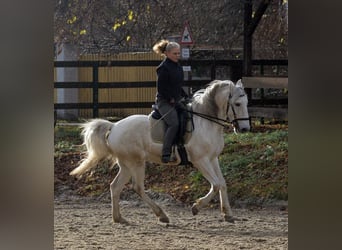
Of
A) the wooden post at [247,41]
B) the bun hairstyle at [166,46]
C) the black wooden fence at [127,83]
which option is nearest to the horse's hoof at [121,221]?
the bun hairstyle at [166,46]

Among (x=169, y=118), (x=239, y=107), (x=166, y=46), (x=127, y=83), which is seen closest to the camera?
(x=166, y=46)

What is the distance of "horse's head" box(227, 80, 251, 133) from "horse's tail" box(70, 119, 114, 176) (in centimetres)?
121

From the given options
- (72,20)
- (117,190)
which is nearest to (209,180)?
(117,190)

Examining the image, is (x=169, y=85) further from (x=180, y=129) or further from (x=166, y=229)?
(x=166, y=229)

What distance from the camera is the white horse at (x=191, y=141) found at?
24.5ft

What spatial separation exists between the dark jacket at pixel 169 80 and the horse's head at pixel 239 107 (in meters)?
0.56

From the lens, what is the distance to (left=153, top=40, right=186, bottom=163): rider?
283 inches

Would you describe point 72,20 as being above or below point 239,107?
above

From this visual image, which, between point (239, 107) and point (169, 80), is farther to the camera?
point (239, 107)

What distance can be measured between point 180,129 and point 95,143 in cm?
84

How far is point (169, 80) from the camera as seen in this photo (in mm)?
7203

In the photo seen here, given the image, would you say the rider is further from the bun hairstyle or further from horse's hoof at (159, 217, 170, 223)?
horse's hoof at (159, 217, 170, 223)
